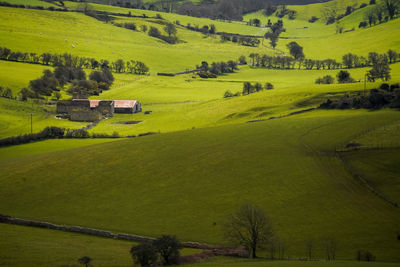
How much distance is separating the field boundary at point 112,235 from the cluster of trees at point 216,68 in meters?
128

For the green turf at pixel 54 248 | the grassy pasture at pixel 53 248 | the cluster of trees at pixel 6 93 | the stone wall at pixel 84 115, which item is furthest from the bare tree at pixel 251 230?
the cluster of trees at pixel 6 93

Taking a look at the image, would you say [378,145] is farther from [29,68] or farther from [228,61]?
[228,61]

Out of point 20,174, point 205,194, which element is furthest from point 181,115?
→ point 205,194

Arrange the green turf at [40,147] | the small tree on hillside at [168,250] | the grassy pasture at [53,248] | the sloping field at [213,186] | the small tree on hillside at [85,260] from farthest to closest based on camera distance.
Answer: the green turf at [40,147] < the sloping field at [213,186] < the small tree on hillside at [168,250] < the grassy pasture at [53,248] < the small tree on hillside at [85,260]

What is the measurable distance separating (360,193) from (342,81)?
7765 cm

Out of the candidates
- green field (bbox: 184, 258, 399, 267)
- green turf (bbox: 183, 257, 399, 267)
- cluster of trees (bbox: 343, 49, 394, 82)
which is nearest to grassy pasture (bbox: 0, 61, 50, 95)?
cluster of trees (bbox: 343, 49, 394, 82)

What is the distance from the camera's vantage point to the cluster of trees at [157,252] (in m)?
33.4

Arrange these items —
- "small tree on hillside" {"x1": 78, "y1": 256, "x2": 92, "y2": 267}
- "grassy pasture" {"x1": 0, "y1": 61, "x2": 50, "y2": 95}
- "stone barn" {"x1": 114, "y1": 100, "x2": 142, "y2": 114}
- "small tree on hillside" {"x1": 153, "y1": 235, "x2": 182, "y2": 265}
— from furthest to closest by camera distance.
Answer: "grassy pasture" {"x1": 0, "y1": 61, "x2": 50, "y2": 95}
"stone barn" {"x1": 114, "y1": 100, "x2": 142, "y2": 114}
"small tree on hillside" {"x1": 153, "y1": 235, "x2": 182, "y2": 265}
"small tree on hillside" {"x1": 78, "y1": 256, "x2": 92, "y2": 267}

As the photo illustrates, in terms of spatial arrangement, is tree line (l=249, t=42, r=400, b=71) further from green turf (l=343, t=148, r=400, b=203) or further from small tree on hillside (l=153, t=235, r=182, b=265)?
small tree on hillside (l=153, t=235, r=182, b=265)

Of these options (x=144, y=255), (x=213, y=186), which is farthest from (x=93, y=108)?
(x=144, y=255)

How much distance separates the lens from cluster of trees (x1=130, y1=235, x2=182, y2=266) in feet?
109

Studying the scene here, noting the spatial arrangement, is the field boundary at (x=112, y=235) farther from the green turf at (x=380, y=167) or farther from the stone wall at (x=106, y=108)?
the stone wall at (x=106, y=108)

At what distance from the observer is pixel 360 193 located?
150ft

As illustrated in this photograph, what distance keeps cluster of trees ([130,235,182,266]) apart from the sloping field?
19.3ft
